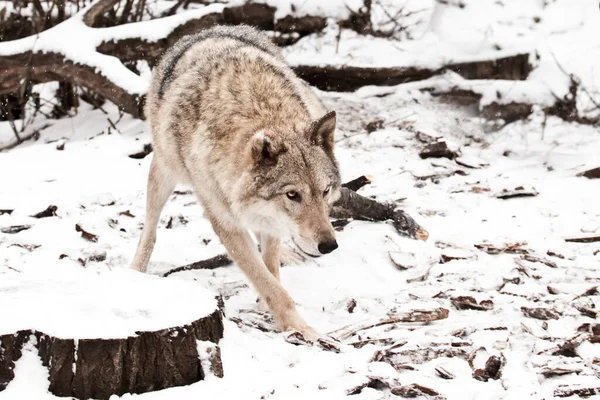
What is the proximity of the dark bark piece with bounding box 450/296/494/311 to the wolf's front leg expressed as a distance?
1.02m

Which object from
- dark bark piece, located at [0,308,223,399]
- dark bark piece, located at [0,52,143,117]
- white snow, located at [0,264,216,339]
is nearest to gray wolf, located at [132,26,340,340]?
white snow, located at [0,264,216,339]

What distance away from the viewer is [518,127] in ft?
27.2

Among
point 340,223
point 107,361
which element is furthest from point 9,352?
point 340,223

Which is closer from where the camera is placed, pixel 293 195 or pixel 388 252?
pixel 293 195

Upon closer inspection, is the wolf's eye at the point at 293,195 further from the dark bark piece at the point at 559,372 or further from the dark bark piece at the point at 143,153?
the dark bark piece at the point at 143,153

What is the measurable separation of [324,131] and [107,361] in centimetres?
197

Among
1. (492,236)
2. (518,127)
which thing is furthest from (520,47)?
(492,236)

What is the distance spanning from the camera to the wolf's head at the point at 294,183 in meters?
4.15

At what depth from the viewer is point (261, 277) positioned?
460cm

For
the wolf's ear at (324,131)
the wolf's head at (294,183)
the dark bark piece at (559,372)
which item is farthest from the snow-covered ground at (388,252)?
the wolf's ear at (324,131)

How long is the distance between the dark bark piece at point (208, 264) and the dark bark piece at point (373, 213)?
1073mm

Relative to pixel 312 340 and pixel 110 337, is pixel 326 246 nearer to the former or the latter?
pixel 312 340

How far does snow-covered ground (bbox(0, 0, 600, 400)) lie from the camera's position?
340 cm

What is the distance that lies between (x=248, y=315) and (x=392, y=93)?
492 centimetres
